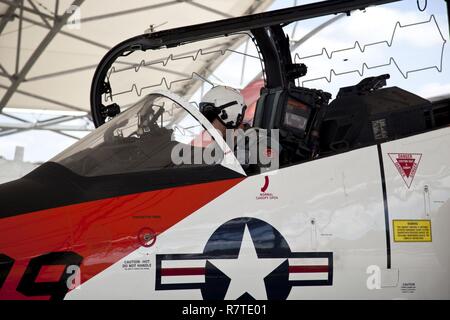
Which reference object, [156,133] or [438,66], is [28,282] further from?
[438,66]

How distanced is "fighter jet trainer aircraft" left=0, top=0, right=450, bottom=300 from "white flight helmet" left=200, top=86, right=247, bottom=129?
Answer: 0.83 ft

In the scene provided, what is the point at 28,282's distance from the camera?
10.4 feet

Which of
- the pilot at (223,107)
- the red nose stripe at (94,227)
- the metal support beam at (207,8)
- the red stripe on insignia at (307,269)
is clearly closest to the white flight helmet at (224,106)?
the pilot at (223,107)

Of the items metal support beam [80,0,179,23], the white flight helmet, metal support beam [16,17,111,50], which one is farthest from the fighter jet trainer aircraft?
metal support beam [16,17,111,50]

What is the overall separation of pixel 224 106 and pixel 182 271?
4.68 feet

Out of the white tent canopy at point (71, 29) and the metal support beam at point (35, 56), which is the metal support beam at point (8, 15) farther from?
the metal support beam at point (35, 56)

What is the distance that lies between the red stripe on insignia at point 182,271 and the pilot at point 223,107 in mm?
1155

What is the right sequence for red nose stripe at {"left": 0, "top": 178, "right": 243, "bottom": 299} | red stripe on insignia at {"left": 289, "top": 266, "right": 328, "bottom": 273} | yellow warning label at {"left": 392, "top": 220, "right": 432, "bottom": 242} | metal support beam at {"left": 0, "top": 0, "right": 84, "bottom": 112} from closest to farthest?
red nose stripe at {"left": 0, "top": 178, "right": 243, "bottom": 299}
red stripe on insignia at {"left": 289, "top": 266, "right": 328, "bottom": 273}
yellow warning label at {"left": 392, "top": 220, "right": 432, "bottom": 242}
metal support beam at {"left": 0, "top": 0, "right": 84, "bottom": 112}

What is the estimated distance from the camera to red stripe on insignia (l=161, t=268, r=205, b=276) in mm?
3441

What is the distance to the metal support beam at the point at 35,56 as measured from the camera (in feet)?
53.8

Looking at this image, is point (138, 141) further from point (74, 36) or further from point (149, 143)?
point (74, 36)

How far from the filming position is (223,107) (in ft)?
14.6

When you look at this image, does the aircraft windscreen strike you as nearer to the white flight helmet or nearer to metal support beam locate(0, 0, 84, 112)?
the white flight helmet
